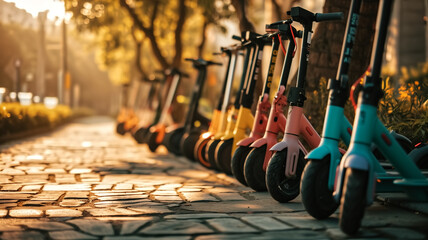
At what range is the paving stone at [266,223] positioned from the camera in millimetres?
3986

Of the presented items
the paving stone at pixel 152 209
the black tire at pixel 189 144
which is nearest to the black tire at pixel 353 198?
the paving stone at pixel 152 209

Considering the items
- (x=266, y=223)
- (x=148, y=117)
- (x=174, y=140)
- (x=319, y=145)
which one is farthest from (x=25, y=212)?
(x=148, y=117)

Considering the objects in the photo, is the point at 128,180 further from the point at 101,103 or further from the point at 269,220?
the point at 101,103

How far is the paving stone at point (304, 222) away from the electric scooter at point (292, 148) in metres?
0.64

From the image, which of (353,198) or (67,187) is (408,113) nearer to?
(353,198)

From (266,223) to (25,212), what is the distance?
1.90 m

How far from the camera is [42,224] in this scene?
4.12 m

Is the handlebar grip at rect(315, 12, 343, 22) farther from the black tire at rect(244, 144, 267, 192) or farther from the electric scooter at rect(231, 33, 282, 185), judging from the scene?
the black tire at rect(244, 144, 267, 192)

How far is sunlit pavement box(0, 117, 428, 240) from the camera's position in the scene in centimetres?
386

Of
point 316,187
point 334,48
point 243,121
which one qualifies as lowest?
point 316,187

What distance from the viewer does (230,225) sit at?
4.10 m

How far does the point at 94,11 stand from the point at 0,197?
1405cm

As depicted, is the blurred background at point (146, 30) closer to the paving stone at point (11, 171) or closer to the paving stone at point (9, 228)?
the paving stone at point (11, 171)

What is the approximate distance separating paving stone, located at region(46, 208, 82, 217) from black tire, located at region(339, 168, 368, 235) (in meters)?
2.06
